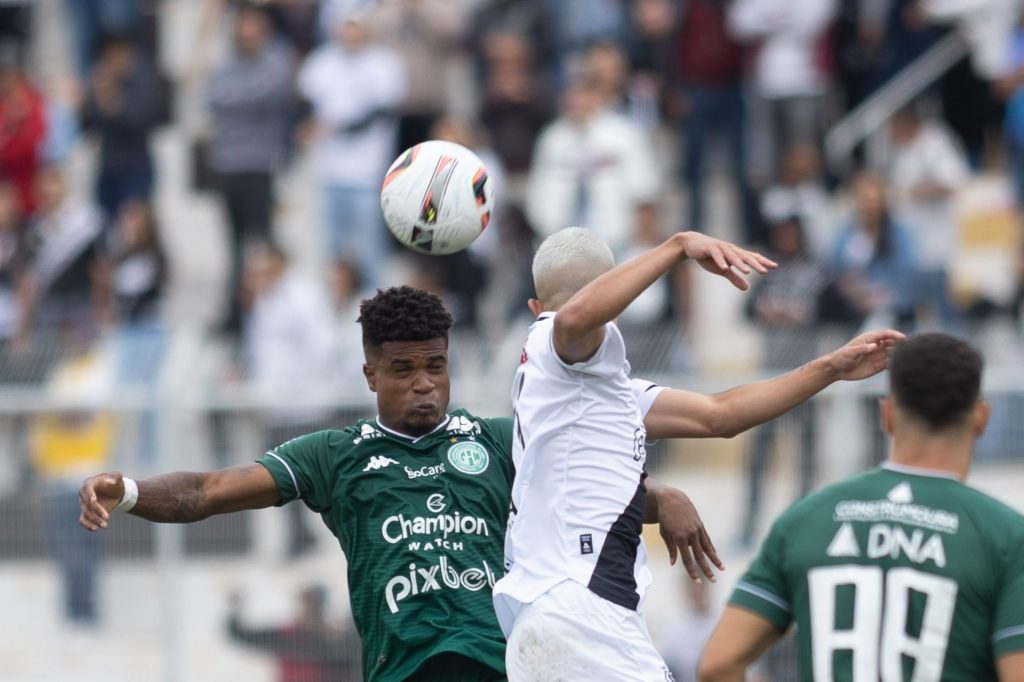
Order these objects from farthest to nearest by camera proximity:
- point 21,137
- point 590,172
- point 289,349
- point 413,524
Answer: point 21,137
point 590,172
point 289,349
point 413,524

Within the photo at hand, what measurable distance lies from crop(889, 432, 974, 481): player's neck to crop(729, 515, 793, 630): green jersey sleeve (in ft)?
1.34

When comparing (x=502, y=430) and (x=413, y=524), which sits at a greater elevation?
(x=502, y=430)

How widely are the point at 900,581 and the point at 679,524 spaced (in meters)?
1.81

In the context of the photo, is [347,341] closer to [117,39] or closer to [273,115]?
[273,115]

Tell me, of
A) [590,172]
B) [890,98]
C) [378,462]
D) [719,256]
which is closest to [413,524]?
[378,462]

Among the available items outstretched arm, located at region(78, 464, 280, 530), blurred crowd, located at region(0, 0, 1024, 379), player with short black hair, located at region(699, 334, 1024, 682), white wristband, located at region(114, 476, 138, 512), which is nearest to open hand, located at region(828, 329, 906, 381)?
player with short black hair, located at region(699, 334, 1024, 682)

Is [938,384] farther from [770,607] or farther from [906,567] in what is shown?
[770,607]

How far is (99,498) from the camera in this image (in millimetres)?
6582

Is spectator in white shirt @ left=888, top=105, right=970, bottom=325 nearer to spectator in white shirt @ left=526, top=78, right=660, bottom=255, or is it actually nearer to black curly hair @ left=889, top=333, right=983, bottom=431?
spectator in white shirt @ left=526, top=78, right=660, bottom=255

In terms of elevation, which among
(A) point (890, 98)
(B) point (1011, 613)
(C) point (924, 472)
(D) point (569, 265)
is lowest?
(B) point (1011, 613)

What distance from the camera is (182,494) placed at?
22.6 ft

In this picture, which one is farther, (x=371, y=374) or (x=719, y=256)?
(x=371, y=374)

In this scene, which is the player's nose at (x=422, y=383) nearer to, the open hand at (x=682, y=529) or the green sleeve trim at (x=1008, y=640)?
the open hand at (x=682, y=529)

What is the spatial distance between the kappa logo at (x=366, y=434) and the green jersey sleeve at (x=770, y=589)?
2181mm
